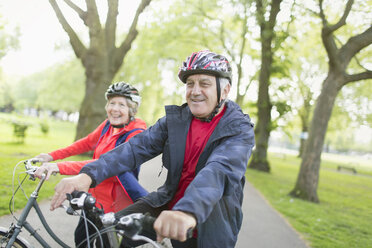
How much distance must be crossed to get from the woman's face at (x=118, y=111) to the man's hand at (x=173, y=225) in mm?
1779

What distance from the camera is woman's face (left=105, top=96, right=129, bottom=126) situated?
3.13 meters

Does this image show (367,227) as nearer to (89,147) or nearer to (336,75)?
(336,75)

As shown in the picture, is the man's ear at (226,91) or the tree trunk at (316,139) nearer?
the man's ear at (226,91)

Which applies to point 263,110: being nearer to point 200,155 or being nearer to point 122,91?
point 122,91

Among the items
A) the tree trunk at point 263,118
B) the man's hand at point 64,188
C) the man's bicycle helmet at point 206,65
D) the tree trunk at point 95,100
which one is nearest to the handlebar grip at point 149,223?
the man's hand at point 64,188

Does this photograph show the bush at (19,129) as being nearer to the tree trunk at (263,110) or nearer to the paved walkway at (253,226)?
the paved walkway at (253,226)

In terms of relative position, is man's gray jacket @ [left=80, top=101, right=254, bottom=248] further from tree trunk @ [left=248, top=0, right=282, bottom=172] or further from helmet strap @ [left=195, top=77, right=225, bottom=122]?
tree trunk @ [left=248, top=0, right=282, bottom=172]

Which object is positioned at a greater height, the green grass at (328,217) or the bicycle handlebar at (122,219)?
the bicycle handlebar at (122,219)

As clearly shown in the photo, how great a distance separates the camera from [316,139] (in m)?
9.95

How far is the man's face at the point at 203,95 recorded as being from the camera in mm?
2375

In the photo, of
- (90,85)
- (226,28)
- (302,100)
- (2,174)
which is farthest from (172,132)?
(302,100)

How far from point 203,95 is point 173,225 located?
1172 millimetres

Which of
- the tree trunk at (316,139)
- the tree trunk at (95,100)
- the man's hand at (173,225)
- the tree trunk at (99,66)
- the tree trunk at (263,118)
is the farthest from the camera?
the tree trunk at (263,118)

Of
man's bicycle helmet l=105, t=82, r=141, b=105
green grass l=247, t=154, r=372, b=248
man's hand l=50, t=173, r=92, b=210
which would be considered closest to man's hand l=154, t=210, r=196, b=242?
man's hand l=50, t=173, r=92, b=210
